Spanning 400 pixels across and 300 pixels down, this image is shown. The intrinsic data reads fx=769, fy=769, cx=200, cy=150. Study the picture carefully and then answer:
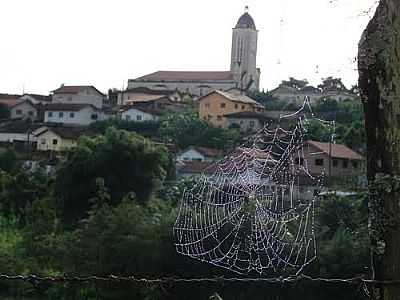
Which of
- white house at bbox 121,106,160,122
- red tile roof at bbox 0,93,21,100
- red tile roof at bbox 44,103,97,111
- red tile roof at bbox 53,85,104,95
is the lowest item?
white house at bbox 121,106,160,122

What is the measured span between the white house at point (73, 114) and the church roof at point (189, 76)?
11.1 metres

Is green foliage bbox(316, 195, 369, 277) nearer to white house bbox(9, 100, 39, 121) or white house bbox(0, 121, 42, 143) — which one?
white house bbox(0, 121, 42, 143)

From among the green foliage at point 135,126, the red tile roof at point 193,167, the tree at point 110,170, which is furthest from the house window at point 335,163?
the green foliage at point 135,126

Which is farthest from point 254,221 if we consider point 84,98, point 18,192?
point 84,98

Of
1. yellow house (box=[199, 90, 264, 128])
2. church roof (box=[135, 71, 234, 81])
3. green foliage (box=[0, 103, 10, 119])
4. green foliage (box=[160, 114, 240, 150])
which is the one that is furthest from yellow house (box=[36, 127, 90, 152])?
church roof (box=[135, 71, 234, 81])

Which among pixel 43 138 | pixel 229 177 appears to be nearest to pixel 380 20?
pixel 229 177

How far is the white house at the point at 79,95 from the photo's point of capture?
117ft

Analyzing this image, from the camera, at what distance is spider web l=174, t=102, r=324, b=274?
10.6 metres

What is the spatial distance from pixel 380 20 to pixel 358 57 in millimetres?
104

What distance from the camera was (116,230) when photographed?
13.6m

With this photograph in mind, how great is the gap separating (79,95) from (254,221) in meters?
25.6

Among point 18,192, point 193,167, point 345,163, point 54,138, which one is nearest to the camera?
point 345,163

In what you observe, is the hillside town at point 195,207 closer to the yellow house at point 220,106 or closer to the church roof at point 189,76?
the yellow house at point 220,106

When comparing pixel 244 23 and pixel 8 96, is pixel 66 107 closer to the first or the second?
pixel 8 96
